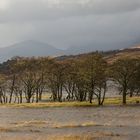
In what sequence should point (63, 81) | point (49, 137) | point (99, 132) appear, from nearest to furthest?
point (49, 137)
point (99, 132)
point (63, 81)

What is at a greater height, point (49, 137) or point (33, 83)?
point (33, 83)

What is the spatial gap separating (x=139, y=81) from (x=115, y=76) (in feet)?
47.9

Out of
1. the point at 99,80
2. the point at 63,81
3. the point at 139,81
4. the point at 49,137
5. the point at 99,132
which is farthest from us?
the point at 63,81

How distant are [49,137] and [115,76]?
93.1 m

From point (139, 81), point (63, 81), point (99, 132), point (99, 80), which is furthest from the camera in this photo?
point (63, 81)

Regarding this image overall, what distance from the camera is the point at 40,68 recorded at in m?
183

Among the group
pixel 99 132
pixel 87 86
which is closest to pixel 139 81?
pixel 87 86

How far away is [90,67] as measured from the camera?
155375 millimetres

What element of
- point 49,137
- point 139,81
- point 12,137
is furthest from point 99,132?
point 139,81

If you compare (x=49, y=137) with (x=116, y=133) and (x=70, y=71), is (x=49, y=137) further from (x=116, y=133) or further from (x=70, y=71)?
(x=70, y=71)

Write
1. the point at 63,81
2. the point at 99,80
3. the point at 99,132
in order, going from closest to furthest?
the point at 99,132 → the point at 99,80 → the point at 63,81

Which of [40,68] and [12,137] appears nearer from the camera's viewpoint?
[12,137]

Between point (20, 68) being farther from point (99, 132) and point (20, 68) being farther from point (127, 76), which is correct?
point (99, 132)

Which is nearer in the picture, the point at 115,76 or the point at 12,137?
the point at 12,137
